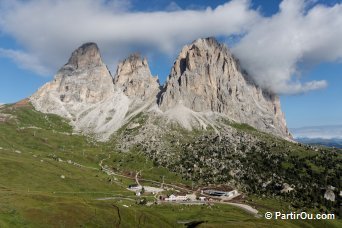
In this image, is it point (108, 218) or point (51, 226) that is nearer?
point (51, 226)

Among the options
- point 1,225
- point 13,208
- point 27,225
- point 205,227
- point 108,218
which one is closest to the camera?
point 1,225

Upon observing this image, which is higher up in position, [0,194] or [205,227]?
[0,194]

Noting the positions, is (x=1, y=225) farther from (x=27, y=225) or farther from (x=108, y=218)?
(x=108, y=218)

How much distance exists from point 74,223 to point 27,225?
2050 centimetres

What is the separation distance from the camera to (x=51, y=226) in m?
158

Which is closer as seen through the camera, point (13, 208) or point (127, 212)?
point (13, 208)

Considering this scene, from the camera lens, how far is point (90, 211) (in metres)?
182

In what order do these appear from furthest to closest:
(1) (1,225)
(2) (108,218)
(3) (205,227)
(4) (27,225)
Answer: (3) (205,227)
(2) (108,218)
(4) (27,225)
(1) (1,225)

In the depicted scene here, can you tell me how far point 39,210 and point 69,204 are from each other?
17842 mm

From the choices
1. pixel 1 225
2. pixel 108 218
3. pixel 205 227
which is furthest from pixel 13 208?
Result: pixel 205 227

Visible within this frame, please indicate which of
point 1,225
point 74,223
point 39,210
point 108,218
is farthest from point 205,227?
point 1,225

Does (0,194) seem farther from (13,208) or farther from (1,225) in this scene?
(1,225)

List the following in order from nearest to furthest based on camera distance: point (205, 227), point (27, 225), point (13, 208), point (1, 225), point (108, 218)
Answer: point (1, 225)
point (27, 225)
point (13, 208)
point (108, 218)
point (205, 227)

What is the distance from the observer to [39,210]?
168 metres
